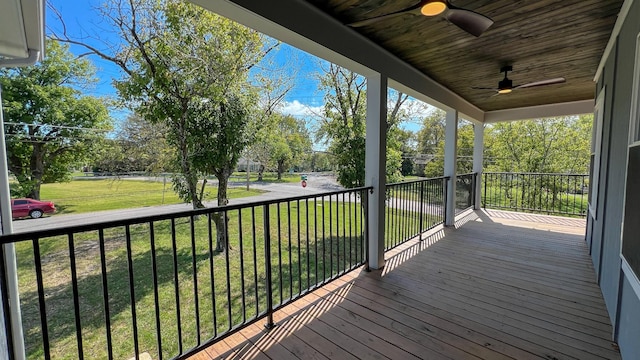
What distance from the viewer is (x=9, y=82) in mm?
6367

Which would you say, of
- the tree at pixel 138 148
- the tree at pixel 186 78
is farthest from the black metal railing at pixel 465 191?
the tree at pixel 138 148

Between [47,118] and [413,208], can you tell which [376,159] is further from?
[47,118]

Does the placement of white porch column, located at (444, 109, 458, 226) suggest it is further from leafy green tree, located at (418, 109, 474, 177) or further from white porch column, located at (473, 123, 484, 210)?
leafy green tree, located at (418, 109, 474, 177)

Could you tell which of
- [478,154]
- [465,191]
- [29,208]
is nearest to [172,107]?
[29,208]

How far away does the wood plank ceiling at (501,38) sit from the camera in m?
2.03

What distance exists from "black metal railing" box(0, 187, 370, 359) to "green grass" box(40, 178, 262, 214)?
1447 millimetres

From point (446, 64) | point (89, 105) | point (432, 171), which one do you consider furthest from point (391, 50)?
point (432, 171)

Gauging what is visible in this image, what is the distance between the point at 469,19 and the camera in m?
1.81

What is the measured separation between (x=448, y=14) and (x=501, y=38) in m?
1.18

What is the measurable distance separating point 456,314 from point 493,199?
6.50 meters

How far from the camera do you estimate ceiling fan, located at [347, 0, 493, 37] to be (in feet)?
5.33

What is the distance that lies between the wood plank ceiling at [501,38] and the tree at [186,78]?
318cm

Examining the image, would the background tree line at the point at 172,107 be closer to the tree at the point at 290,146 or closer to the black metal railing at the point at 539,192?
the tree at the point at 290,146

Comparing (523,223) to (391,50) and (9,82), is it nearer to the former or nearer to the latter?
(391,50)
